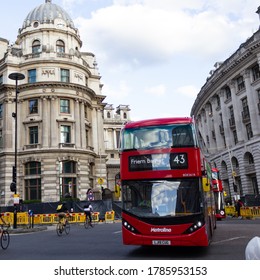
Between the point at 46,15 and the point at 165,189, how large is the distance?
39.1 m

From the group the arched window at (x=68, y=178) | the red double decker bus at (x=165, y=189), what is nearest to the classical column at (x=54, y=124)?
the arched window at (x=68, y=178)

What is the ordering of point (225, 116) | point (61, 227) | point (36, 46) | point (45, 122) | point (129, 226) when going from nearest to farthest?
point (129, 226), point (61, 227), point (45, 122), point (36, 46), point (225, 116)

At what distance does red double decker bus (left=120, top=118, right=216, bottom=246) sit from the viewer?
8.62 meters

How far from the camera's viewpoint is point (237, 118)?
141 ft

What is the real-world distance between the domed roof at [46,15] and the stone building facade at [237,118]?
2246 cm

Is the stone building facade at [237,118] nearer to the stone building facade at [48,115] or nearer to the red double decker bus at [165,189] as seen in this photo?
the stone building facade at [48,115]

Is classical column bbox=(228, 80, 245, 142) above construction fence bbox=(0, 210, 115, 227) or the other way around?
above

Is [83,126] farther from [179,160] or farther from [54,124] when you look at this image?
[179,160]

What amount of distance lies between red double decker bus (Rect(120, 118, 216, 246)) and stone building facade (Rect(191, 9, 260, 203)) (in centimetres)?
2632

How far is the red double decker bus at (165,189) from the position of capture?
8.62 metres

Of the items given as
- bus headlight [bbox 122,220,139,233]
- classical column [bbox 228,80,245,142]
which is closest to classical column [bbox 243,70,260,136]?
classical column [bbox 228,80,245,142]

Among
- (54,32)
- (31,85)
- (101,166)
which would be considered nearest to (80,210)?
(101,166)

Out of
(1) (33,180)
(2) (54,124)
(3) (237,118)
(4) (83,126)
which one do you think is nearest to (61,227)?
(1) (33,180)

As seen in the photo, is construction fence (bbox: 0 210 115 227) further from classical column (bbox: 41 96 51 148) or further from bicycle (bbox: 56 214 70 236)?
classical column (bbox: 41 96 51 148)
